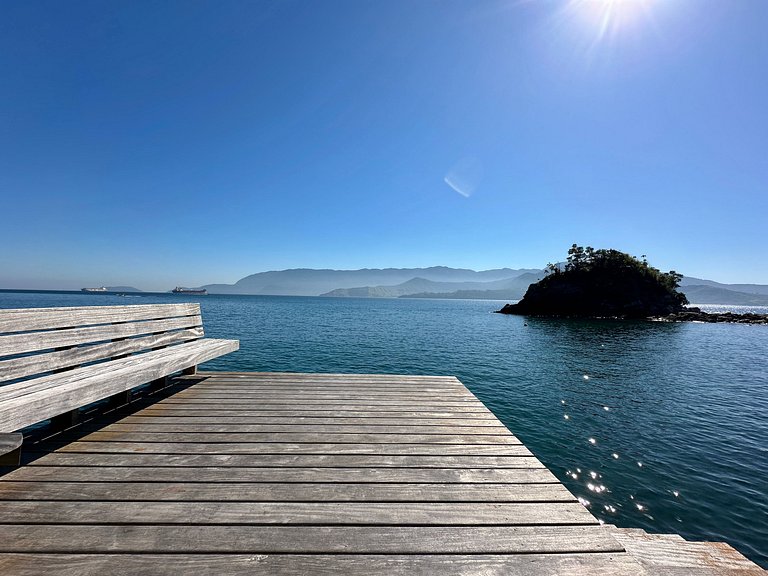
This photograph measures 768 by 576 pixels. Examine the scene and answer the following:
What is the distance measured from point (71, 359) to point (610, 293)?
7777 centimetres

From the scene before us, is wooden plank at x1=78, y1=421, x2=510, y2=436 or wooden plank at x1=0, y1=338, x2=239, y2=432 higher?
wooden plank at x1=0, y1=338, x2=239, y2=432

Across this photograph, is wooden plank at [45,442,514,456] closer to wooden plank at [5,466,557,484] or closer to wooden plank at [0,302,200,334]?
wooden plank at [5,466,557,484]

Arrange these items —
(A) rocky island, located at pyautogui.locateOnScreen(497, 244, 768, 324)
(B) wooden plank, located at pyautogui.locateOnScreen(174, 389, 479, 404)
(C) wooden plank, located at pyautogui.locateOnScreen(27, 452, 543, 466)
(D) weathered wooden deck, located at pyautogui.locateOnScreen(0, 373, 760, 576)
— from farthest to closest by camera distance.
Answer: (A) rocky island, located at pyautogui.locateOnScreen(497, 244, 768, 324) < (B) wooden plank, located at pyautogui.locateOnScreen(174, 389, 479, 404) < (C) wooden plank, located at pyautogui.locateOnScreen(27, 452, 543, 466) < (D) weathered wooden deck, located at pyautogui.locateOnScreen(0, 373, 760, 576)

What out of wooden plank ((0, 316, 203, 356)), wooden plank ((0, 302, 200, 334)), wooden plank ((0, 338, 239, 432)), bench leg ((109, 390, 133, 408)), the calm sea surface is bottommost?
the calm sea surface

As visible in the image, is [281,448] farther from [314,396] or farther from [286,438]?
[314,396]

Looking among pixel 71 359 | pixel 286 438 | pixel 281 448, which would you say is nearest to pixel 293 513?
pixel 281 448

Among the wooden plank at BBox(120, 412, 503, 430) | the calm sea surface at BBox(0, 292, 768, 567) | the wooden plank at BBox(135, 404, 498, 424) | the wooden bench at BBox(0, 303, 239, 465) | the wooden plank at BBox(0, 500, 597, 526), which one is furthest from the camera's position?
the calm sea surface at BBox(0, 292, 768, 567)

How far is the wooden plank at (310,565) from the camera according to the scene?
1.69 m

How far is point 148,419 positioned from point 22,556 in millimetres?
1966

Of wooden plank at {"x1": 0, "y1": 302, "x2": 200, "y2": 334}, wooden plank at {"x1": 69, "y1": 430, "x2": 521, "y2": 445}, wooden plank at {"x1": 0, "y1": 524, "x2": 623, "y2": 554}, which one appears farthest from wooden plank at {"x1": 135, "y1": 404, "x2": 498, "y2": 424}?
wooden plank at {"x1": 0, "y1": 524, "x2": 623, "y2": 554}

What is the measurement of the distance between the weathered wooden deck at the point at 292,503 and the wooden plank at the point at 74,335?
0.99 metres

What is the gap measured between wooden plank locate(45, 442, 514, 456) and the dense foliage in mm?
70189

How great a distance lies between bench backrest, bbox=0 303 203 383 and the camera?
303 cm

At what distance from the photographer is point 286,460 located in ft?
9.28
